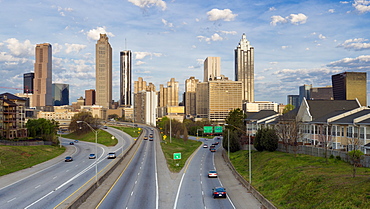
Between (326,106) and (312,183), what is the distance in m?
37.0

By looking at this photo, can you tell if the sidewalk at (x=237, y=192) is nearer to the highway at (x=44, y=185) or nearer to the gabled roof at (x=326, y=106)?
the highway at (x=44, y=185)

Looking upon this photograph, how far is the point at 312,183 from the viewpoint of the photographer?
118 ft

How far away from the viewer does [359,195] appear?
1114 inches

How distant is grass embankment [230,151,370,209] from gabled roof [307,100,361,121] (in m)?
14.3

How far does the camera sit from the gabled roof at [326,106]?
67.1 m

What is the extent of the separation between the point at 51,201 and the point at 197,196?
15264 millimetres

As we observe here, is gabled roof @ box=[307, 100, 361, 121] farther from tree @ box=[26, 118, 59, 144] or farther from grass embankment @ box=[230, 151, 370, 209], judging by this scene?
tree @ box=[26, 118, 59, 144]

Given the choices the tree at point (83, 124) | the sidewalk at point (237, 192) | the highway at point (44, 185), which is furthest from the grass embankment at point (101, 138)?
the sidewalk at point (237, 192)

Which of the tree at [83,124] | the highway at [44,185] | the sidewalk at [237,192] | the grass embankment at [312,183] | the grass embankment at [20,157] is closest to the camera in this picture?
the grass embankment at [312,183]

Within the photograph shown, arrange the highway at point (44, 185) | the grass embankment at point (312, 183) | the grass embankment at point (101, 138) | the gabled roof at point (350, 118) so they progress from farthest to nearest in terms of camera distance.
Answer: the grass embankment at point (101, 138)
the gabled roof at point (350, 118)
the highway at point (44, 185)
the grass embankment at point (312, 183)

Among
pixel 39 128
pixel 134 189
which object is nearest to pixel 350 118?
pixel 134 189

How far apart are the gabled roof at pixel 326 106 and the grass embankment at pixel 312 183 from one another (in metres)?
14.3

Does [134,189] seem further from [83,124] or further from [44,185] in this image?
[83,124]

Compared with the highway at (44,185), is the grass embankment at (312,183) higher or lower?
higher
